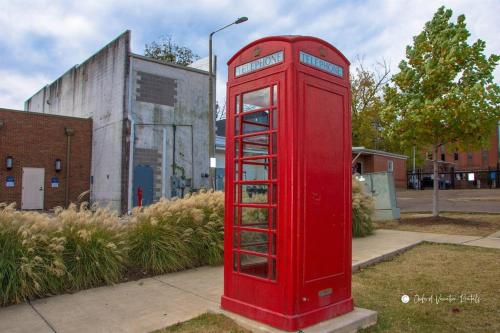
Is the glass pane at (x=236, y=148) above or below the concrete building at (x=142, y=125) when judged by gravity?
below

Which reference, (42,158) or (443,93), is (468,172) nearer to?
(443,93)

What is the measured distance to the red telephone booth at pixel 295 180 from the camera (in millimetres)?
3859

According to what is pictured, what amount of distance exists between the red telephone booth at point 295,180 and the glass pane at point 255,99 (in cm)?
1

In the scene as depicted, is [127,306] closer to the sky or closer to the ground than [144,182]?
closer to the ground

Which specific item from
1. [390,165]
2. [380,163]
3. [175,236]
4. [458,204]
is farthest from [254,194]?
[390,165]

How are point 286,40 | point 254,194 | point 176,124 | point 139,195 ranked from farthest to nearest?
point 176,124, point 139,195, point 254,194, point 286,40

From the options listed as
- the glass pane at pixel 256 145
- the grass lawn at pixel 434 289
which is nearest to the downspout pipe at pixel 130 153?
the grass lawn at pixel 434 289

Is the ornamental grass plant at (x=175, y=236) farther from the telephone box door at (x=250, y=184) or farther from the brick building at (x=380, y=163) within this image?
the brick building at (x=380, y=163)

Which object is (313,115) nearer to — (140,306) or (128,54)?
(140,306)

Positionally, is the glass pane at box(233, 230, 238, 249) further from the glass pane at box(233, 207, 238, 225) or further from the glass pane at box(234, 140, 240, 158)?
the glass pane at box(234, 140, 240, 158)

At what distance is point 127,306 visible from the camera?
199 inches

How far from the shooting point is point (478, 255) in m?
7.77

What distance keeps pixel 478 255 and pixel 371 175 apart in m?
7.00

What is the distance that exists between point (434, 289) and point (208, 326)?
321cm
